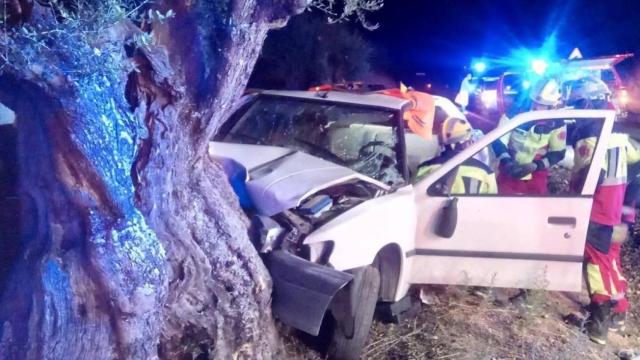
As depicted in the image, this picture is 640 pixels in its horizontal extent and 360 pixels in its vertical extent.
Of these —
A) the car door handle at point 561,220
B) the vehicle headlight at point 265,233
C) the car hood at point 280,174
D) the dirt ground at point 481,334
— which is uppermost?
the car hood at point 280,174

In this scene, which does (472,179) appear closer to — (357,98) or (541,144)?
(541,144)

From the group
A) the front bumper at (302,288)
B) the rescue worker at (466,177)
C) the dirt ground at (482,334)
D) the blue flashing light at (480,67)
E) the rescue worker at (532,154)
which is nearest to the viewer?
the front bumper at (302,288)

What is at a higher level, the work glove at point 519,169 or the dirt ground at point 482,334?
the work glove at point 519,169

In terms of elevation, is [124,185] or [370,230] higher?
[124,185]

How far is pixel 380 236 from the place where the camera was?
355 cm

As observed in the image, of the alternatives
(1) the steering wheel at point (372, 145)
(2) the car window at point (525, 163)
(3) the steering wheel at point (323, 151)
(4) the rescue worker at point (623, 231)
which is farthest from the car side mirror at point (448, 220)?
(4) the rescue worker at point (623, 231)

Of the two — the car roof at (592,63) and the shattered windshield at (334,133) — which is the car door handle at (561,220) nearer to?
the shattered windshield at (334,133)

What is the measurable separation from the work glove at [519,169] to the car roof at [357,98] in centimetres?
106

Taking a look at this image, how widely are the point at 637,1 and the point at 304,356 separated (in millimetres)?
21363

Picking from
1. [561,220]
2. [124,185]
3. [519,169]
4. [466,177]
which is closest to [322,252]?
[124,185]

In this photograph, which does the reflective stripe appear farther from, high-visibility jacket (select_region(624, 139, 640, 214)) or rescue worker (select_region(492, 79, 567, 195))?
rescue worker (select_region(492, 79, 567, 195))

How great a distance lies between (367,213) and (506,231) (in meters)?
1.22

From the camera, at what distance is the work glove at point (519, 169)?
4.55 metres

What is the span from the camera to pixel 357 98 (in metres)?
4.40
